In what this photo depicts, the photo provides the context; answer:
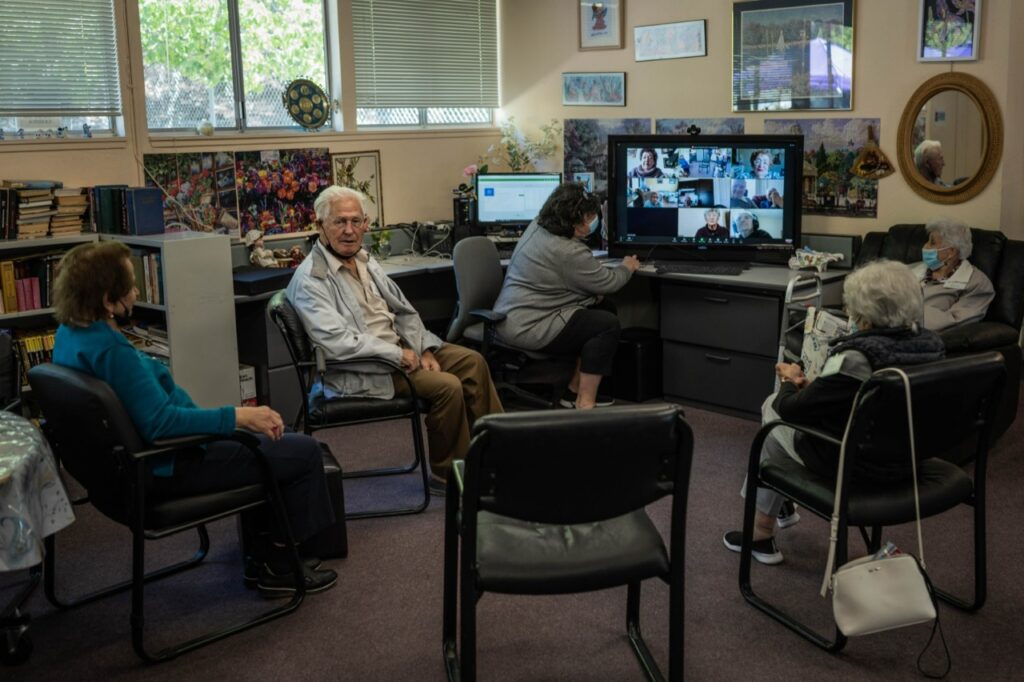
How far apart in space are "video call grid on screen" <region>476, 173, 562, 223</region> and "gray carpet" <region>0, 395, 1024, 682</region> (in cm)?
237

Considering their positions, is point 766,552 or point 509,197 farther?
point 509,197

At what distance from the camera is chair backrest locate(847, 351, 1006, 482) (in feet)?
8.66

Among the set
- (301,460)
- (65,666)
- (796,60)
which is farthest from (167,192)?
(796,60)

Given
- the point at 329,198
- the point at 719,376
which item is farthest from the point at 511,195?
the point at 329,198

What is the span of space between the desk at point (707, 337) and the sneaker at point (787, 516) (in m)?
1.25

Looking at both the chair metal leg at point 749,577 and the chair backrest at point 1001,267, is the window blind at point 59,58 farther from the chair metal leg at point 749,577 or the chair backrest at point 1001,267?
the chair backrest at point 1001,267

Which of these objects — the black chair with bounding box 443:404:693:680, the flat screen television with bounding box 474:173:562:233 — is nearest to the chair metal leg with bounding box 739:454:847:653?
the black chair with bounding box 443:404:693:680

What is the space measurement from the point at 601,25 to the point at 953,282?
8.38ft

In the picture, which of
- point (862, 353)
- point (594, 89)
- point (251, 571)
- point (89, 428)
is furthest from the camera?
point (594, 89)

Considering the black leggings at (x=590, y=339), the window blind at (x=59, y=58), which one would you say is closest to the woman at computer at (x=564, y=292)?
the black leggings at (x=590, y=339)

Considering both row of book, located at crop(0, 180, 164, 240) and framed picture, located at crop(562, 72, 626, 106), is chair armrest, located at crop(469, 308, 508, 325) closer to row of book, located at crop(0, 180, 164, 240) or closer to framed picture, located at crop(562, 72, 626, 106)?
row of book, located at crop(0, 180, 164, 240)

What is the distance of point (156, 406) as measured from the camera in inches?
113

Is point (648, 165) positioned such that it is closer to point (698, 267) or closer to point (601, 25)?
point (698, 267)

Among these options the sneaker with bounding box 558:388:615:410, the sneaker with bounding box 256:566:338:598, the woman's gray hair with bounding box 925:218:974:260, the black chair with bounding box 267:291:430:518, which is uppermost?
the woman's gray hair with bounding box 925:218:974:260
